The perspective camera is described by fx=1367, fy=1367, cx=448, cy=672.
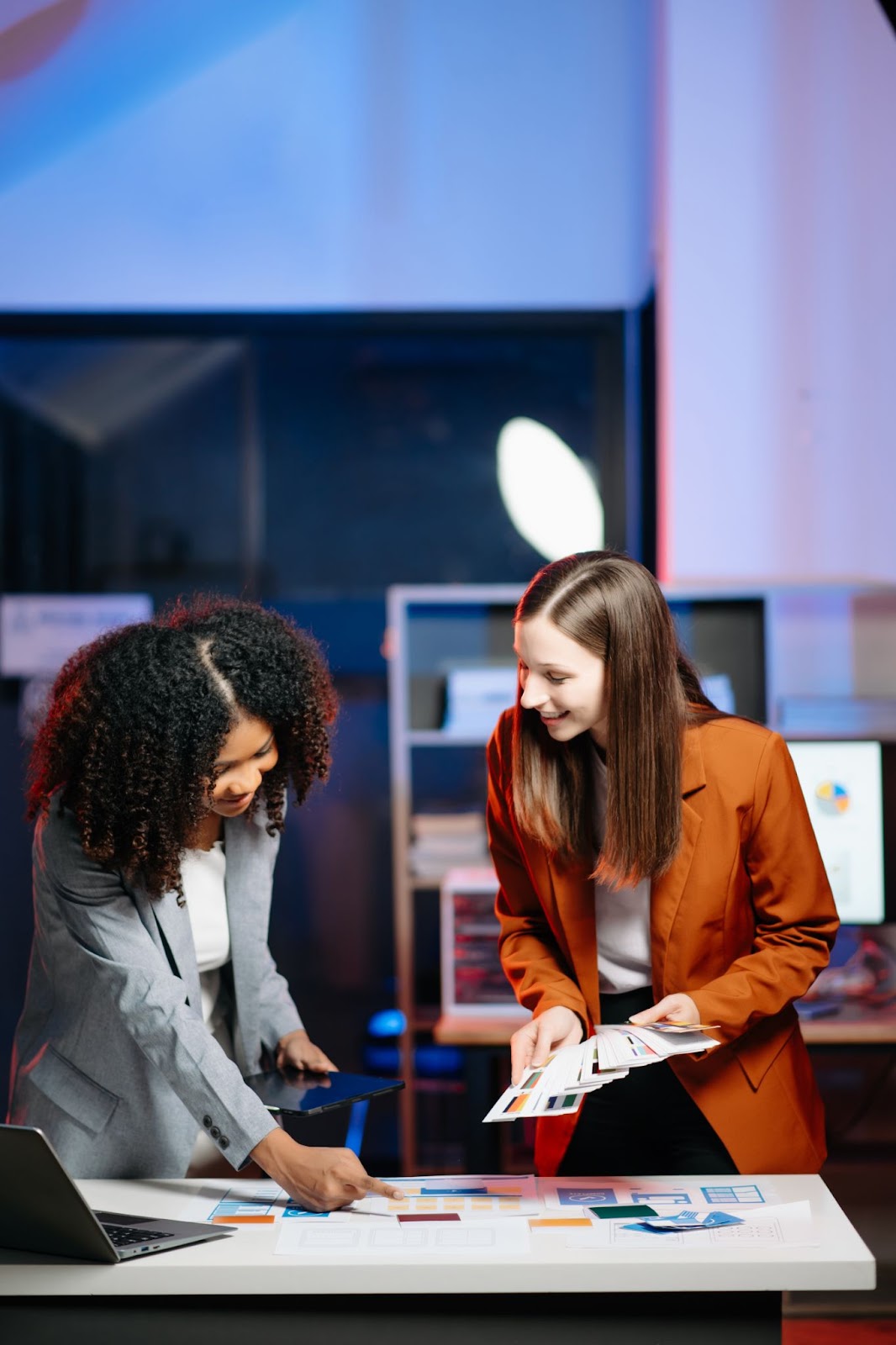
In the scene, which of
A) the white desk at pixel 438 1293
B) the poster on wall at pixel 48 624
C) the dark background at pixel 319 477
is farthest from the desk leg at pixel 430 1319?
the poster on wall at pixel 48 624

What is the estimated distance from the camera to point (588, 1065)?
5.06ft

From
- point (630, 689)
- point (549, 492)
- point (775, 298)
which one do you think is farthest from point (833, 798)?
point (549, 492)

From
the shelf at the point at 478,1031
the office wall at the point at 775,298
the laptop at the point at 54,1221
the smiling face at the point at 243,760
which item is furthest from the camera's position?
the office wall at the point at 775,298

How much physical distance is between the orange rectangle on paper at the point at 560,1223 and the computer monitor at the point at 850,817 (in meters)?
1.64

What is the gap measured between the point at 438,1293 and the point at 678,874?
0.62 m

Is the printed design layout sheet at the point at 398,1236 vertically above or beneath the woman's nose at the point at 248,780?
beneath

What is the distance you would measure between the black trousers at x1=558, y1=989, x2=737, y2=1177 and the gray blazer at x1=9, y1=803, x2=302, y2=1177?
499 mm

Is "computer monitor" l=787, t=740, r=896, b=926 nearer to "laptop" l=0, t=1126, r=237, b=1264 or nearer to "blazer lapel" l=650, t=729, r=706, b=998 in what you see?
"blazer lapel" l=650, t=729, r=706, b=998

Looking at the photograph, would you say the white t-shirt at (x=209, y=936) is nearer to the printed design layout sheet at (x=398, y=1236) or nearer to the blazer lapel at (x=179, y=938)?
the blazer lapel at (x=179, y=938)

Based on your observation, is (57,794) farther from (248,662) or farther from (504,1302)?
(504,1302)

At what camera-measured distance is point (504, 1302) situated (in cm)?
145

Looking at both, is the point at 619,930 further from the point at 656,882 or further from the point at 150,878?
the point at 150,878

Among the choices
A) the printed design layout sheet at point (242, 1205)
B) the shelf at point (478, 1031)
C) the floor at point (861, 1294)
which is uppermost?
the printed design layout sheet at point (242, 1205)

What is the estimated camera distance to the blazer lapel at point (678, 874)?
181 cm
